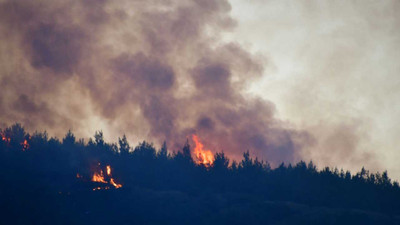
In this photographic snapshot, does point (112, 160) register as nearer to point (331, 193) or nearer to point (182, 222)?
point (182, 222)

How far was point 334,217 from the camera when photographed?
116875mm

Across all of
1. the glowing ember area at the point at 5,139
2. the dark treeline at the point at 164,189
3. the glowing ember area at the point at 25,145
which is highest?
the glowing ember area at the point at 5,139

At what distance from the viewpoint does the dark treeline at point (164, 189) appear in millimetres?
115812

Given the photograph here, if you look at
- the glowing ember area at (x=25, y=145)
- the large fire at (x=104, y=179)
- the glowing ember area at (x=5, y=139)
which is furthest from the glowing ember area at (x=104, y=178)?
the glowing ember area at (x=5, y=139)

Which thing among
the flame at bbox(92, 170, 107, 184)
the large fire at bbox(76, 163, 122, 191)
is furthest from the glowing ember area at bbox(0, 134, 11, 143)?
the flame at bbox(92, 170, 107, 184)

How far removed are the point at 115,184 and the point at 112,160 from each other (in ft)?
91.8

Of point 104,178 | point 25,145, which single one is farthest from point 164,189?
point 25,145

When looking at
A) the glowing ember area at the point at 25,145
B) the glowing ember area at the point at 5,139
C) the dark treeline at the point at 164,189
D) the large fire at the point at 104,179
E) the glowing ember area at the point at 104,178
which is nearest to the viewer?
the dark treeline at the point at 164,189

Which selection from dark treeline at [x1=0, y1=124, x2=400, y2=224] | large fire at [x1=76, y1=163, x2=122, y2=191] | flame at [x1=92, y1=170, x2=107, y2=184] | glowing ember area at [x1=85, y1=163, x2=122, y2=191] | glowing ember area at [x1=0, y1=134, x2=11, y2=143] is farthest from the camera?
glowing ember area at [x1=0, y1=134, x2=11, y2=143]

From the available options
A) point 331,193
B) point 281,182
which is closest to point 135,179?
point 281,182

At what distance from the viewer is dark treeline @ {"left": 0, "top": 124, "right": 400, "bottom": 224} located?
115812mm

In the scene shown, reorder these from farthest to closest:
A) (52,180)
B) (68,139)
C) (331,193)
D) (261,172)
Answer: (68,139) < (261,172) < (331,193) < (52,180)

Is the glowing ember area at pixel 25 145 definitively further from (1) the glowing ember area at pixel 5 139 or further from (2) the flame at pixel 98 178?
(2) the flame at pixel 98 178

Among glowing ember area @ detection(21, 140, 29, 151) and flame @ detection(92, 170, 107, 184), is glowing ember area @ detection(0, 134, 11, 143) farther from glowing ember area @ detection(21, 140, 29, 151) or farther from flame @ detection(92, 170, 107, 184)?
flame @ detection(92, 170, 107, 184)
